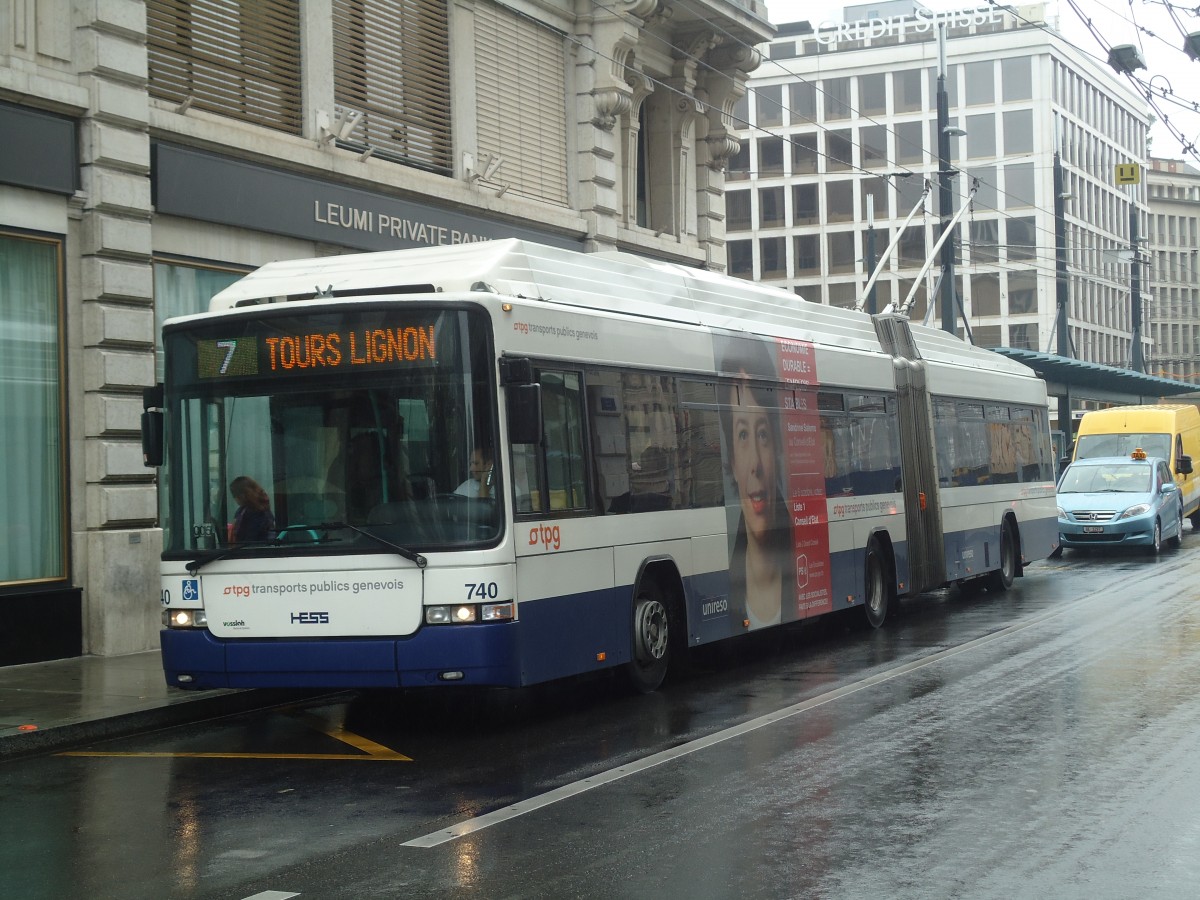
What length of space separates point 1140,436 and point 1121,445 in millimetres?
419

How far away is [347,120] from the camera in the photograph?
59.3 ft

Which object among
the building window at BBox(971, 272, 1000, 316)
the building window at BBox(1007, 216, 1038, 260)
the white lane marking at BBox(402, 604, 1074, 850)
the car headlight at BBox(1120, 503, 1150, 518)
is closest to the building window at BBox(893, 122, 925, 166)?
the building window at BBox(1007, 216, 1038, 260)

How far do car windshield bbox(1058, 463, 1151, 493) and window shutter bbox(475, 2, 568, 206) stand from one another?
37.4 feet

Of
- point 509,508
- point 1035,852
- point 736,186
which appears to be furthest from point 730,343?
point 736,186

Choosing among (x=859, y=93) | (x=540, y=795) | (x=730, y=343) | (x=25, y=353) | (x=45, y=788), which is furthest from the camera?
(x=859, y=93)

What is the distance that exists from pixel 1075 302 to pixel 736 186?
20140 mm

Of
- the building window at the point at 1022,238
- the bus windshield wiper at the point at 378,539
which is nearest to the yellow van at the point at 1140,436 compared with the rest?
the bus windshield wiper at the point at 378,539

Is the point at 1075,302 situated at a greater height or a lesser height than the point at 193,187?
greater

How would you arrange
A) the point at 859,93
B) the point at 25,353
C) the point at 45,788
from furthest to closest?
1. the point at 859,93
2. the point at 25,353
3. the point at 45,788

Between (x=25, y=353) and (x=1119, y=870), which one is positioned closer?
(x=1119, y=870)

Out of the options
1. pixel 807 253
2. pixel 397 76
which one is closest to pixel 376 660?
pixel 397 76

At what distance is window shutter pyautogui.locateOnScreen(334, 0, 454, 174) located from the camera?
60.5 feet

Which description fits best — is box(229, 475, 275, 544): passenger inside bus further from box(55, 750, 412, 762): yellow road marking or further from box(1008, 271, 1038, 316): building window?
box(1008, 271, 1038, 316): building window

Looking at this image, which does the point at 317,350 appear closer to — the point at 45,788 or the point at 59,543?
the point at 45,788
